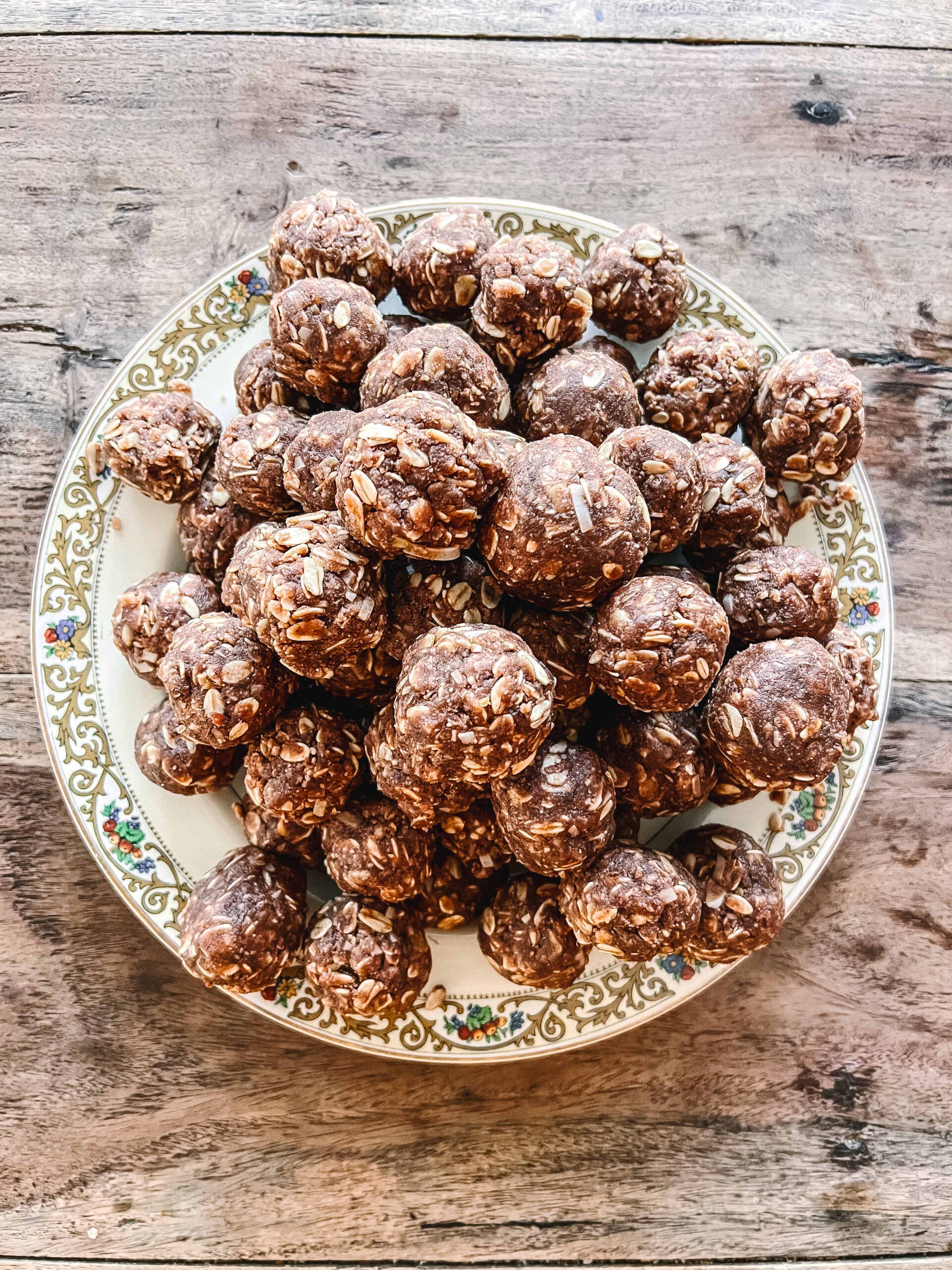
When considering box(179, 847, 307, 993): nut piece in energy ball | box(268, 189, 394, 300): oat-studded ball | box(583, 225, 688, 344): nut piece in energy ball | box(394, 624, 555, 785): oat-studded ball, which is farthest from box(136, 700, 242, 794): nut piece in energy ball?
box(583, 225, 688, 344): nut piece in energy ball

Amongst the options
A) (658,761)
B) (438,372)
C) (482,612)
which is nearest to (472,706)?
(482,612)

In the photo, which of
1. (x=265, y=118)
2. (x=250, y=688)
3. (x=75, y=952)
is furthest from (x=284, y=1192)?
(x=265, y=118)

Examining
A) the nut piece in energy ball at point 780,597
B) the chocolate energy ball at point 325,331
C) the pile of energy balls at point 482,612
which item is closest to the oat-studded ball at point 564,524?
the pile of energy balls at point 482,612

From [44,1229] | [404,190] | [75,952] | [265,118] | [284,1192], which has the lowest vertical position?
[44,1229]

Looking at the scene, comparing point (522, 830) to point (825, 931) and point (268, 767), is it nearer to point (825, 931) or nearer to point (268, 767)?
point (268, 767)

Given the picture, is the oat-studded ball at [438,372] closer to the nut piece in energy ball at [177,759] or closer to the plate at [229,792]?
the plate at [229,792]

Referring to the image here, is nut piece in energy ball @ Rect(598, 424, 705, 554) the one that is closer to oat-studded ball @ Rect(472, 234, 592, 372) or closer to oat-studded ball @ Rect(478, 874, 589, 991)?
oat-studded ball @ Rect(472, 234, 592, 372)
